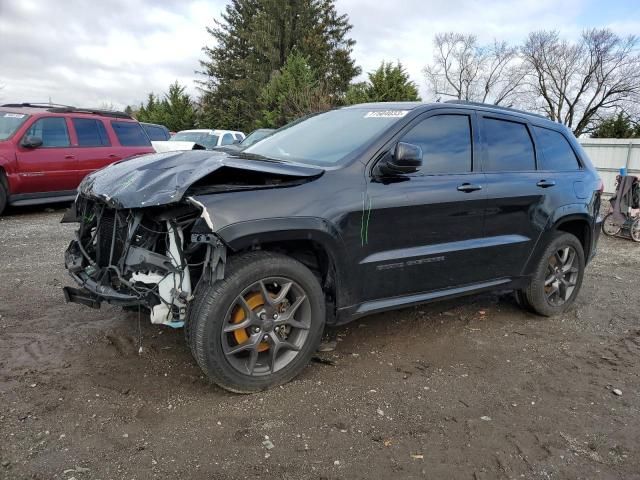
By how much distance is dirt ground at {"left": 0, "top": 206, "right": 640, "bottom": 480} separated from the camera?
2602mm

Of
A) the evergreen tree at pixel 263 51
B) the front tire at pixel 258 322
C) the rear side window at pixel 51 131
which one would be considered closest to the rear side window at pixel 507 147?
the front tire at pixel 258 322

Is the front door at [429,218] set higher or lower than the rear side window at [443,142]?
lower

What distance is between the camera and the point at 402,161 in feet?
11.0

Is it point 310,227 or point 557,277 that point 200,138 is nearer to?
point 557,277

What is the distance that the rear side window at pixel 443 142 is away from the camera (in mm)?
3807

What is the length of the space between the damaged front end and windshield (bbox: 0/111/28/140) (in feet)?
22.9

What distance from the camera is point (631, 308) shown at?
211 inches

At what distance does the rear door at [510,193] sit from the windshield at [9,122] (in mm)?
8079

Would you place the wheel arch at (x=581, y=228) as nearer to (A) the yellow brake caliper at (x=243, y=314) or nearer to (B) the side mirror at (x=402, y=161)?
(B) the side mirror at (x=402, y=161)

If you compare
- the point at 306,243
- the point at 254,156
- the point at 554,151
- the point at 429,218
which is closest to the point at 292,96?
the point at 554,151

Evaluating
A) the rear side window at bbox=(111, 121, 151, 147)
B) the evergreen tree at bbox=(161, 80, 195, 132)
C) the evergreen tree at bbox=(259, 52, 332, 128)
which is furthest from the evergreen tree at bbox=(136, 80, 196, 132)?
the rear side window at bbox=(111, 121, 151, 147)

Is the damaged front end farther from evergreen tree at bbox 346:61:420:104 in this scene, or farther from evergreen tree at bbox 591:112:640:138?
evergreen tree at bbox 591:112:640:138

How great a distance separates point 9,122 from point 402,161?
833cm

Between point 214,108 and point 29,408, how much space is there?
3604cm
